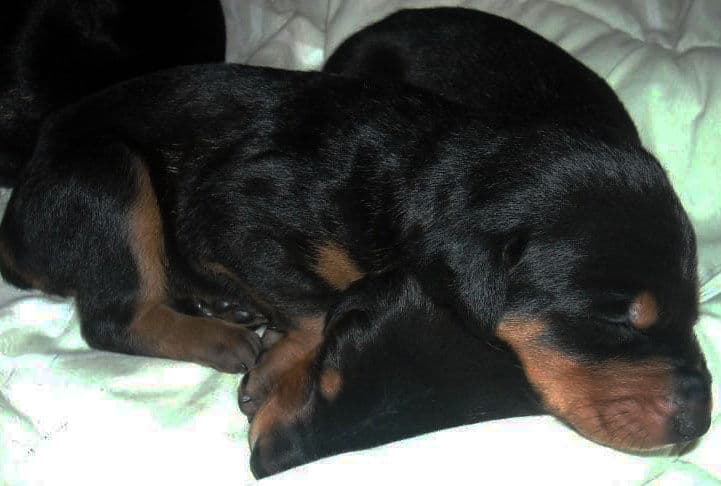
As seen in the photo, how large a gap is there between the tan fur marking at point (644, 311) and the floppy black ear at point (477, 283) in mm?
343

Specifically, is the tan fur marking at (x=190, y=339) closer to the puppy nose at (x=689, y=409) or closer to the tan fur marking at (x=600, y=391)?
the tan fur marking at (x=600, y=391)

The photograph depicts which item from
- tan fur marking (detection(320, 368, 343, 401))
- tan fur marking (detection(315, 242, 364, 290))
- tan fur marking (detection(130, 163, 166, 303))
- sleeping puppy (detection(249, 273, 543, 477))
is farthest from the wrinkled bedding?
tan fur marking (detection(315, 242, 364, 290))

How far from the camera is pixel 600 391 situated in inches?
97.2

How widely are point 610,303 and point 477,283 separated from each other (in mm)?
357

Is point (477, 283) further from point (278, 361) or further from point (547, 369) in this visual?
point (278, 361)

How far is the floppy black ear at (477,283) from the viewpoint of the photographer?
8.17ft

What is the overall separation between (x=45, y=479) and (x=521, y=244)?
62.8 inches

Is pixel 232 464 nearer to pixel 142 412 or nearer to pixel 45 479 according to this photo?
pixel 142 412

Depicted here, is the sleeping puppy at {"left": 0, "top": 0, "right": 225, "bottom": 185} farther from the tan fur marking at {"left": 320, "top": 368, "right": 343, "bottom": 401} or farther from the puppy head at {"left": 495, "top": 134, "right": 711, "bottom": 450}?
the puppy head at {"left": 495, "top": 134, "right": 711, "bottom": 450}

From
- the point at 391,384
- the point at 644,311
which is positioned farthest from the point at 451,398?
the point at 644,311

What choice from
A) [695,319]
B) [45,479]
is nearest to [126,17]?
[45,479]

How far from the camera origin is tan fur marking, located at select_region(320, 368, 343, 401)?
7.89ft

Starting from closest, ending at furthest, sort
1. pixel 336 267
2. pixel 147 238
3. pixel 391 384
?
pixel 391 384 < pixel 336 267 < pixel 147 238

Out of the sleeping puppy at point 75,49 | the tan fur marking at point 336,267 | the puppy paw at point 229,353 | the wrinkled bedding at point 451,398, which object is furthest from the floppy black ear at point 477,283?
the sleeping puppy at point 75,49
